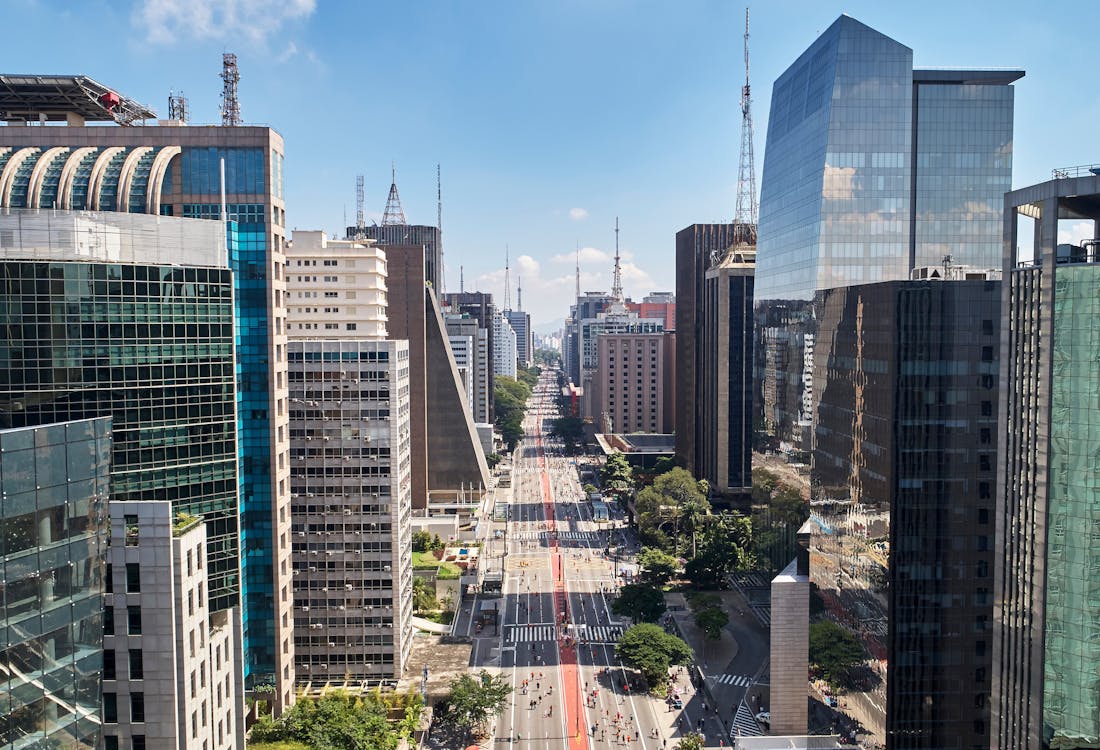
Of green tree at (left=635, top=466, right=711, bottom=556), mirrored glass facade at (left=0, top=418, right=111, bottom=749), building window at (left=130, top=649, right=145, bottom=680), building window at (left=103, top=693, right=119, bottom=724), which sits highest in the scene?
mirrored glass facade at (left=0, top=418, right=111, bottom=749)

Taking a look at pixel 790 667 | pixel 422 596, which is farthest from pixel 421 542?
pixel 790 667

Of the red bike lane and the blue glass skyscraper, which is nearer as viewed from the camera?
the blue glass skyscraper

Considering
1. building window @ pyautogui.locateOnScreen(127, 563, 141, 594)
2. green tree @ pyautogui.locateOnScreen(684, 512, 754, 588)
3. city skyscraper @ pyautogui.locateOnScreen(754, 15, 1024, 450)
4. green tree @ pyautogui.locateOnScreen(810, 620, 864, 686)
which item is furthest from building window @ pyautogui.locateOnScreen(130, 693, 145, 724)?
green tree @ pyautogui.locateOnScreen(684, 512, 754, 588)

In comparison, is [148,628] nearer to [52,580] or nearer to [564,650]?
[52,580]

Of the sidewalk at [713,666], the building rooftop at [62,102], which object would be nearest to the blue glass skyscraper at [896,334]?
the sidewalk at [713,666]

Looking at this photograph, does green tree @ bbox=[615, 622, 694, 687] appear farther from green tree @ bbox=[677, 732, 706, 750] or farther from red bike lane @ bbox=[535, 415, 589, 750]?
green tree @ bbox=[677, 732, 706, 750]

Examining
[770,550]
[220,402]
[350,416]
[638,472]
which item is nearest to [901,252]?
[770,550]

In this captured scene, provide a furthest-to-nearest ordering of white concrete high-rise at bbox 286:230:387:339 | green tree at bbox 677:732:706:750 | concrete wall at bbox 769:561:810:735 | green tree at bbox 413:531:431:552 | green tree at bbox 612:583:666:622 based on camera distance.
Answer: green tree at bbox 413:531:431:552 < green tree at bbox 612:583:666:622 < white concrete high-rise at bbox 286:230:387:339 < concrete wall at bbox 769:561:810:735 < green tree at bbox 677:732:706:750
